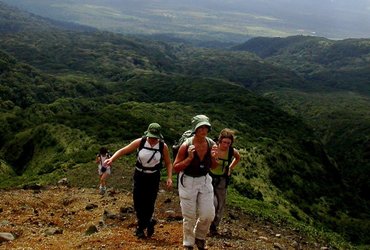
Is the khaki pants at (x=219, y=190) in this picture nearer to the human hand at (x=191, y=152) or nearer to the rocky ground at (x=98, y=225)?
the rocky ground at (x=98, y=225)

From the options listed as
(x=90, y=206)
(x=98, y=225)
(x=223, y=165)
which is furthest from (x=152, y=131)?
(x=90, y=206)

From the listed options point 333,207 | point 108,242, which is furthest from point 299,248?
point 333,207

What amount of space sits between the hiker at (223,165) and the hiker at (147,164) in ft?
4.86

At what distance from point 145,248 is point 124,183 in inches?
591

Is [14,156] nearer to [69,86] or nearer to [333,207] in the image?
[333,207]

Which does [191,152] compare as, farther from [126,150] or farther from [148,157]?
[126,150]

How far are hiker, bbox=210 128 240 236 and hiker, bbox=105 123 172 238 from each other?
4.86 feet

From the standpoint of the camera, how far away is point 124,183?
2661 centimetres

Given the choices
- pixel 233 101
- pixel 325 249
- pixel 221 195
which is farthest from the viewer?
pixel 233 101

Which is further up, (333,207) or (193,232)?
(193,232)

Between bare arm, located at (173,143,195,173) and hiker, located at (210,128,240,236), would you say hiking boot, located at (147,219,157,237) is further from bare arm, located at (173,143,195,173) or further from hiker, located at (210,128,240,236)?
bare arm, located at (173,143,195,173)

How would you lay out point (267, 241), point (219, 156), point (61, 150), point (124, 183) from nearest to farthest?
point (219, 156) → point (267, 241) → point (124, 183) → point (61, 150)

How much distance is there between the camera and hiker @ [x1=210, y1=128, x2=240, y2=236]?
12.3 metres

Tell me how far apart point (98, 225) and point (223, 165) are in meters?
4.63
